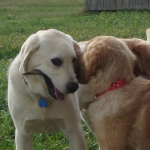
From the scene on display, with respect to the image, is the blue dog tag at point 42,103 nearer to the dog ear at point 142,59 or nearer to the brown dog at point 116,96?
the brown dog at point 116,96

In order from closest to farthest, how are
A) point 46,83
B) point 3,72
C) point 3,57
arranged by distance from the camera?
point 46,83 → point 3,72 → point 3,57

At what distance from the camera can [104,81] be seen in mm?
3012

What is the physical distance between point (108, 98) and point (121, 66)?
351 mm

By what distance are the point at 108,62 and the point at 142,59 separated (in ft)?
2.27

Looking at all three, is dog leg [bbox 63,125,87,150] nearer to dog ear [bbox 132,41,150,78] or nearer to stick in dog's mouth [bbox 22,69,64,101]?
stick in dog's mouth [bbox 22,69,64,101]

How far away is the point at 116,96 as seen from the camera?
9.90 feet

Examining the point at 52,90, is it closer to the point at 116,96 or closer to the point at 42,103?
the point at 42,103

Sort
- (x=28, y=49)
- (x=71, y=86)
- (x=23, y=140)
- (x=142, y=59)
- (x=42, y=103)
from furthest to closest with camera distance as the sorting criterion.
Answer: (x=142, y=59) < (x=23, y=140) < (x=42, y=103) < (x=28, y=49) < (x=71, y=86)

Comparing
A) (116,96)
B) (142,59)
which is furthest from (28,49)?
(142,59)

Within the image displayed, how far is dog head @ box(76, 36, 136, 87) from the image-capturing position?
9.75ft

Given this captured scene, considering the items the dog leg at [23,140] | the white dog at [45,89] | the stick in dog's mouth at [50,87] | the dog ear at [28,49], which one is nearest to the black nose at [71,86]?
the white dog at [45,89]

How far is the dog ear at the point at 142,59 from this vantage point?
3.44m

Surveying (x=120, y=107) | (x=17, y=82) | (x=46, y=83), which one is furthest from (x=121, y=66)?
(x=17, y=82)

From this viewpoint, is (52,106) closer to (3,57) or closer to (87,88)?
(87,88)
